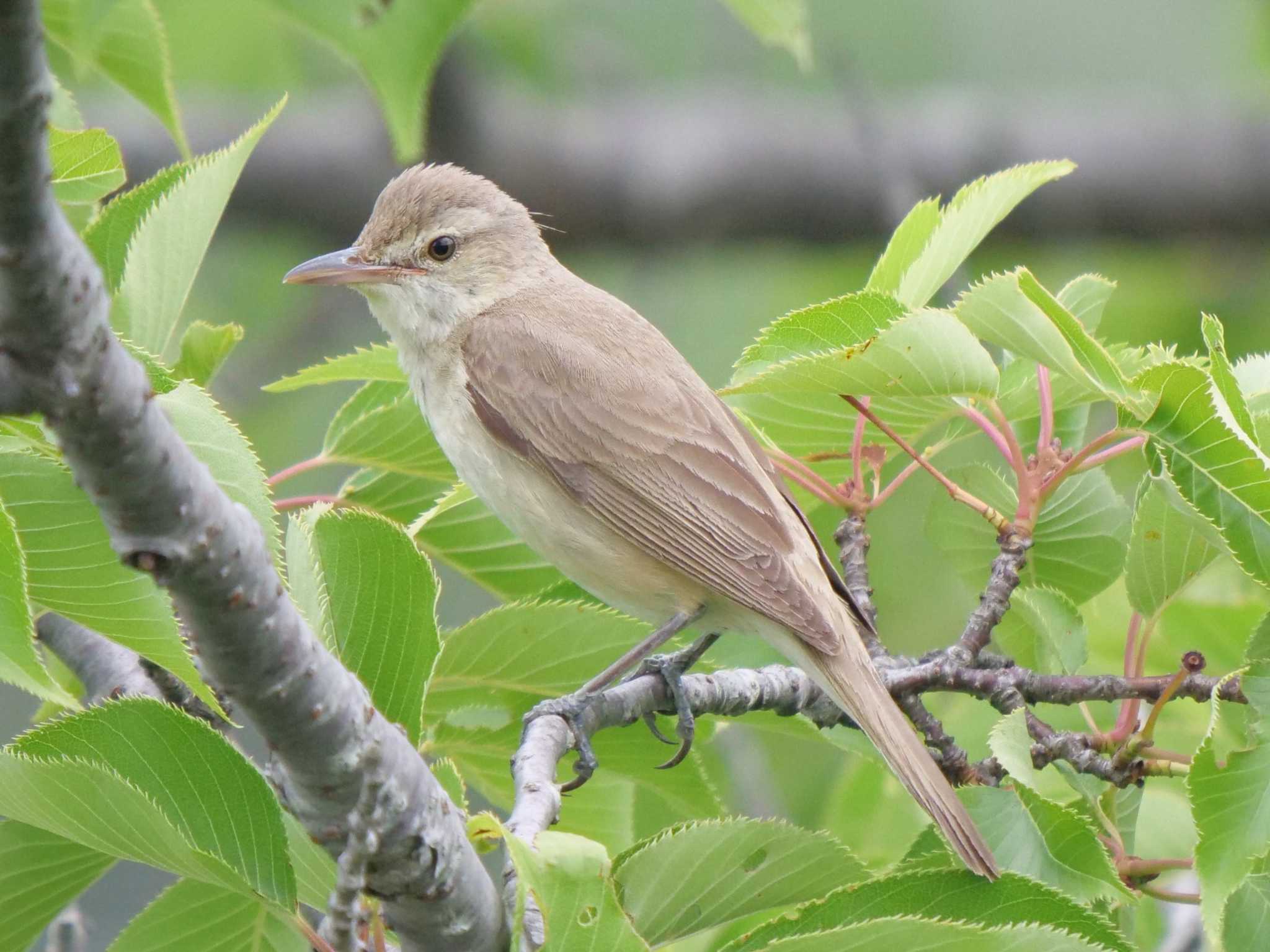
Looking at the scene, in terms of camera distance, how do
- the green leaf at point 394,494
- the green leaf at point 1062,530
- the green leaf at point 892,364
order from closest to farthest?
the green leaf at point 892,364
the green leaf at point 1062,530
the green leaf at point 394,494

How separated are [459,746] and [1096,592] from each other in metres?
1.49

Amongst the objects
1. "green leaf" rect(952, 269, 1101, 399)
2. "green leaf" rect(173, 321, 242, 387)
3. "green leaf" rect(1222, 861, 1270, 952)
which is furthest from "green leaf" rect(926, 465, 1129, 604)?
"green leaf" rect(173, 321, 242, 387)

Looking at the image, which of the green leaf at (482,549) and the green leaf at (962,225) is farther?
the green leaf at (482,549)

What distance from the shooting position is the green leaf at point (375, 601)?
2.49 m

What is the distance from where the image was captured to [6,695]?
9.66 m

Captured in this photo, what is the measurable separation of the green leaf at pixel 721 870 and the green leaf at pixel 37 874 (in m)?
0.91

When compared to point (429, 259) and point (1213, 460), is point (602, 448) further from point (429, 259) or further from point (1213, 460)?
point (1213, 460)

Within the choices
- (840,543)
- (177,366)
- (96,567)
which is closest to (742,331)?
(840,543)

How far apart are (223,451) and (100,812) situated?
57 cm

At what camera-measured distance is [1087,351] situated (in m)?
2.46

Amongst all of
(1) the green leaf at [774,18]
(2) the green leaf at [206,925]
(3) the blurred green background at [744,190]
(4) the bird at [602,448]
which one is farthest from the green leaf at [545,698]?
(3) the blurred green background at [744,190]

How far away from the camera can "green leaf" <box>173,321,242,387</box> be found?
301 centimetres

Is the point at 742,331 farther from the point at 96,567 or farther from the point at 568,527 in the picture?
the point at 96,567

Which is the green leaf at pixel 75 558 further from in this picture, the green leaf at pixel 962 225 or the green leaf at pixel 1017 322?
the green leaf at pixel 962 225
